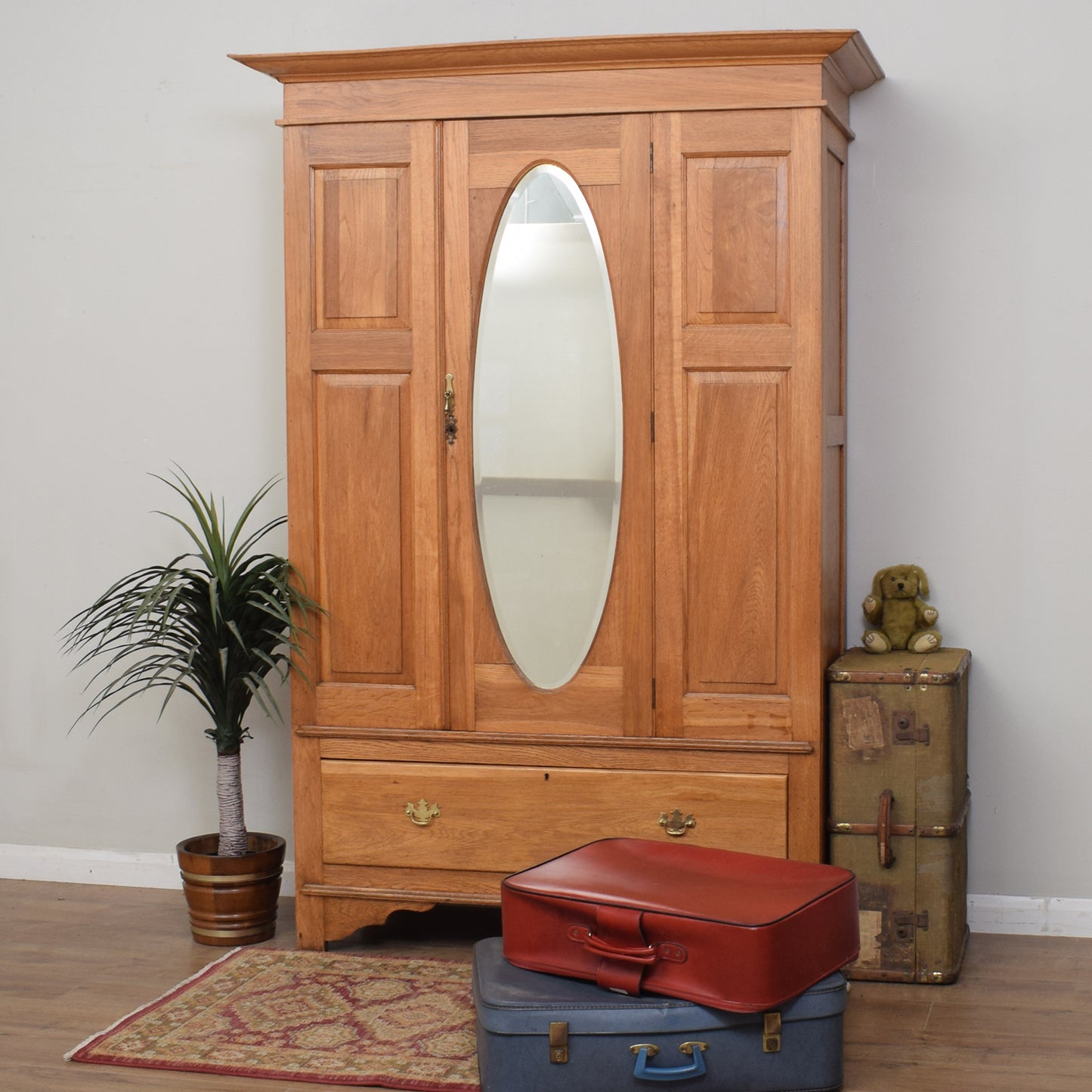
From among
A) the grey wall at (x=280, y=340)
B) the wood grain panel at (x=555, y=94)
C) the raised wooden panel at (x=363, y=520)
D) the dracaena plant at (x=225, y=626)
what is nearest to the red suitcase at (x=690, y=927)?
the raised wooden panel at (x=363, y=520)

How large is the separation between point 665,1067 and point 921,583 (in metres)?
1.39

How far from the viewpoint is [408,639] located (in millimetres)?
3004

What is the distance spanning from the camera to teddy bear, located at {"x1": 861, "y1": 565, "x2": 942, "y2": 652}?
10.2 ft

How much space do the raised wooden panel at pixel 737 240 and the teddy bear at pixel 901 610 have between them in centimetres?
71

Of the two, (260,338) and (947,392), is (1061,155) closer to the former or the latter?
(947,392)

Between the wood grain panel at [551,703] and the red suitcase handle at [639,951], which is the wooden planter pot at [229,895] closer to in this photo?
the wood grain panel at [551,703]

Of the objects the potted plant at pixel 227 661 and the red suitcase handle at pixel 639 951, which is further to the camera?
the potted plant at pixel 227 661

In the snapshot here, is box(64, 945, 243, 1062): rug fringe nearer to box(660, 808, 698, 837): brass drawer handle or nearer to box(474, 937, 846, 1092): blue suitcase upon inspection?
box(474, 937, 846, 1092): blue suitcase

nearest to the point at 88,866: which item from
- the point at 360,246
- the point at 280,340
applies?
the point at 280,340

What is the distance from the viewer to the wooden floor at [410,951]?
7.81ft

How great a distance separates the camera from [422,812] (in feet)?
9.77

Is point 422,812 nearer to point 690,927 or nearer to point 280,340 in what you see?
point 690,927

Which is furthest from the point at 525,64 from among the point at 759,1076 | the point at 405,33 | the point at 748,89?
the point at 759,1076

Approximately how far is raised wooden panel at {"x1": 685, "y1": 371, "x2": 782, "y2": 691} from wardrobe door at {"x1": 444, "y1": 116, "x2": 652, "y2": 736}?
0.11 metres
